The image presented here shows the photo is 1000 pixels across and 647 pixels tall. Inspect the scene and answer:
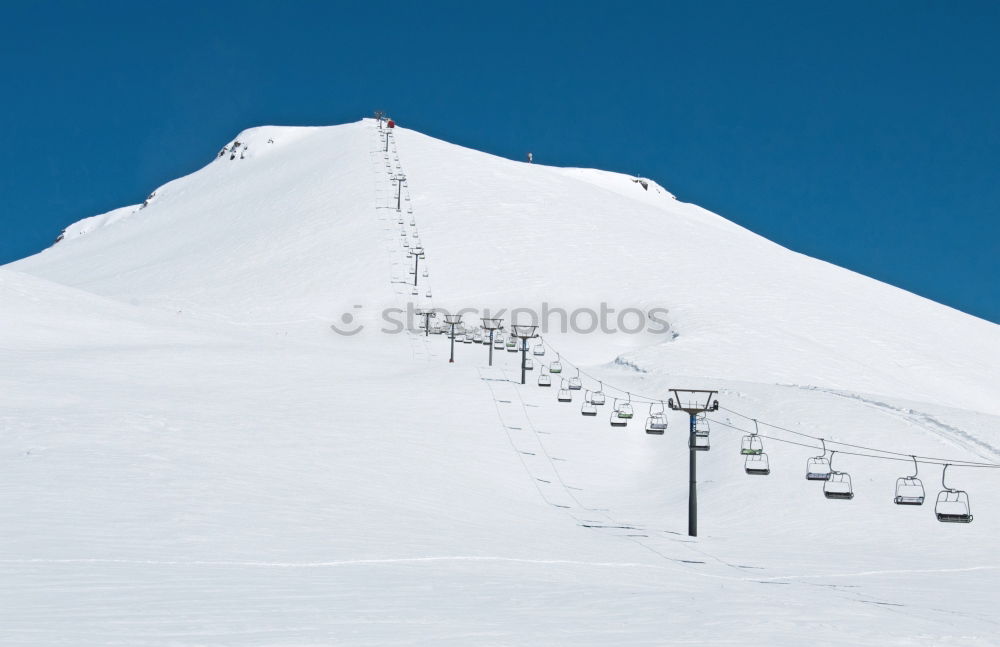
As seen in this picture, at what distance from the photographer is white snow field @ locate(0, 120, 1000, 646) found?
34.1 ft

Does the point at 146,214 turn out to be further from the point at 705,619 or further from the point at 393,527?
the point at 705,619

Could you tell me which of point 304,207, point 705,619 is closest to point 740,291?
point 304,207
